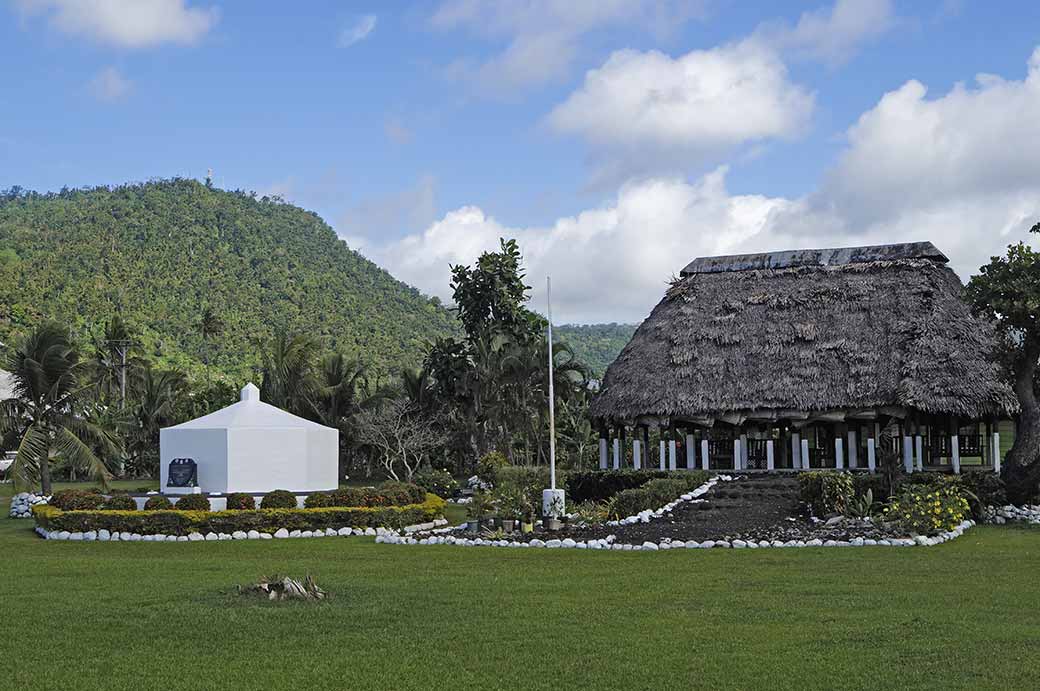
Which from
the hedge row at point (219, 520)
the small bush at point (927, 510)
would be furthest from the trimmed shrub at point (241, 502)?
the small bush at point (927, 510)

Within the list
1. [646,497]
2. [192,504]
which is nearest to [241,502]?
[192,504]

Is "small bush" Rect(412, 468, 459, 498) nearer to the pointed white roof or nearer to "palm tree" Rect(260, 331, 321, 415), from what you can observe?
the pointed white roof

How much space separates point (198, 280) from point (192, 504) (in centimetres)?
4450

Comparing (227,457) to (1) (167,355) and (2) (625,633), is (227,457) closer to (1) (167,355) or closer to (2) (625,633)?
(2) (625,633)

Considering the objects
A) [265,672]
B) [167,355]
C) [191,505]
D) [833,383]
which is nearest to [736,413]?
[833,383]

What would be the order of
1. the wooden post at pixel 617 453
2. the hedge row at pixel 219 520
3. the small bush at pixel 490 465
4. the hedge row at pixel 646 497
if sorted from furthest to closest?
the small bush at pixel 490 465 → the wooden post at pixel 617 453 → the hedge row at pixel 646 497 → the hedge row at pixel 219 520

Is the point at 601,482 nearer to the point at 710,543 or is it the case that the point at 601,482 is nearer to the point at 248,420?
the point at 248,420

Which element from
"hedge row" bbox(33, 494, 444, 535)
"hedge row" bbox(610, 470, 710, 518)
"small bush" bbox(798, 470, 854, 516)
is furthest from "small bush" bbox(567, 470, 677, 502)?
"hedge row" bbox(33, 494, 444, 535)

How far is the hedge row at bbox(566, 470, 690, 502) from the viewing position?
26.9m

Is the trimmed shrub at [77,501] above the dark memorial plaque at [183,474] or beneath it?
beneath

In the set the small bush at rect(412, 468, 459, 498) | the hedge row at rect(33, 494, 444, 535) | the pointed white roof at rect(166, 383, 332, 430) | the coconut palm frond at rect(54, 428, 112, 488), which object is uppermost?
the pointed white roof at rect(166, 383, 332, 430)

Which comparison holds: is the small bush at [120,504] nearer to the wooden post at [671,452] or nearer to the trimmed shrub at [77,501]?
the trimmed shrub at [77,501]

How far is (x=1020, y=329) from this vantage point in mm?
22422

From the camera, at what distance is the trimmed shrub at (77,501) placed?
22031 millimetres
